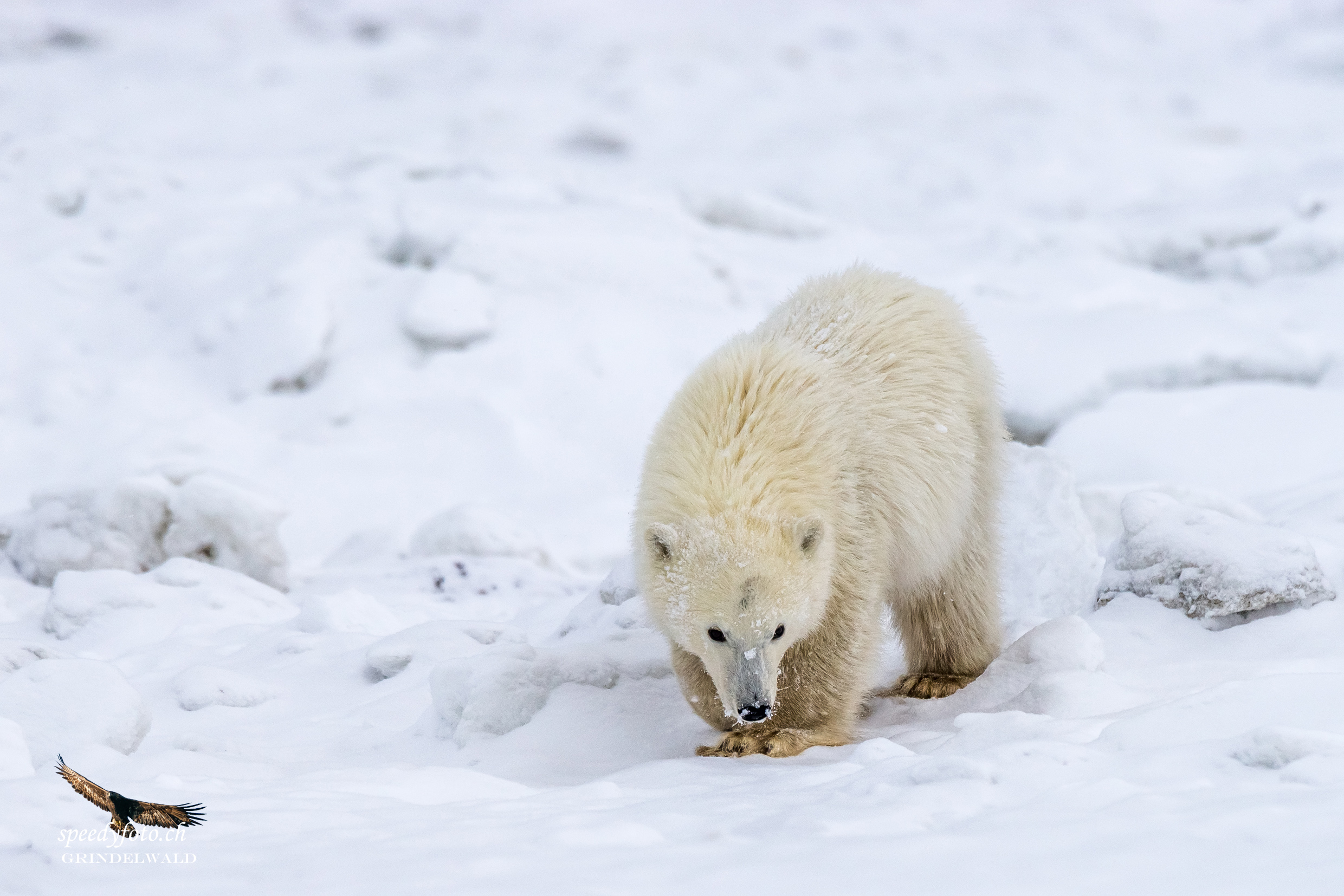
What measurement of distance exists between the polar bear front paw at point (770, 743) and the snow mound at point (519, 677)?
535mm

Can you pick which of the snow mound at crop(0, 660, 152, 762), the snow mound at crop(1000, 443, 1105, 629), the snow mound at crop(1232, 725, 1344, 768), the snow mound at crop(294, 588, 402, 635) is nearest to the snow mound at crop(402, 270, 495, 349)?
the snow mound at crop(294, 588, 402, 635)

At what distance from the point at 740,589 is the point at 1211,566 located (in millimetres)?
1723

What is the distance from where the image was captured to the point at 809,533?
331 centimetres

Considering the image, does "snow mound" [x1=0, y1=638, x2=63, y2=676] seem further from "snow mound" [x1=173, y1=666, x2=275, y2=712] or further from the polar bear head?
the polar bear head

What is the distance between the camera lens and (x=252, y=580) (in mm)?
6262

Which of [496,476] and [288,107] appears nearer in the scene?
[496,476]

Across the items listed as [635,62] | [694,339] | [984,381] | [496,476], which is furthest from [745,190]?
[984,381]

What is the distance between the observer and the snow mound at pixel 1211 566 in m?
3.67

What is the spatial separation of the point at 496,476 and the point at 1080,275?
631 cm

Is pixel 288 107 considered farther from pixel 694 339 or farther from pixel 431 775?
pixel 431 775

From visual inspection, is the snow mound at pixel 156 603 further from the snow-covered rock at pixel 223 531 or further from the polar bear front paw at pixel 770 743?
the polar bear front paw at pixel 770 743

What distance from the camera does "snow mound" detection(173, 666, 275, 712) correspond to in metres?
4.01

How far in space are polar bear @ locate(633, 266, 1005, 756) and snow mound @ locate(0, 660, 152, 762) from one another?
1.49 meters

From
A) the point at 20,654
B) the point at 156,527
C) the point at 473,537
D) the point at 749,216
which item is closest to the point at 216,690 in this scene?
the point at 20,654
